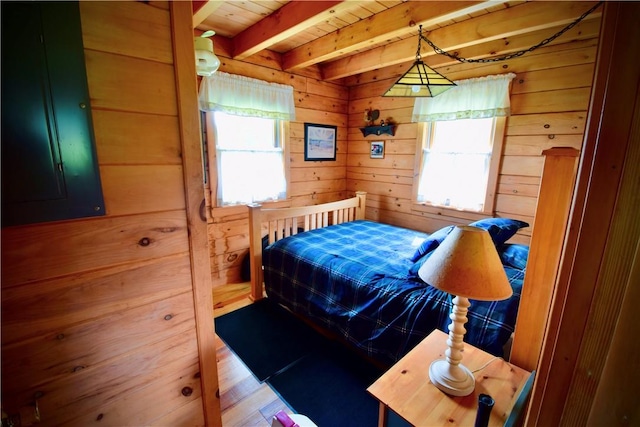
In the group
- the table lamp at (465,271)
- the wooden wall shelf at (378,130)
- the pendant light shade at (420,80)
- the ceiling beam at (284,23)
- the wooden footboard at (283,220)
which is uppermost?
the ceiling beam at (284,23)

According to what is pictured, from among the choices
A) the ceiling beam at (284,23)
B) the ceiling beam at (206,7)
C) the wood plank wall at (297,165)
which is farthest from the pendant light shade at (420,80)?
the wood plank wall at (297,165)

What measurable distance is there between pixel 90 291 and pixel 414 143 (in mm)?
3253

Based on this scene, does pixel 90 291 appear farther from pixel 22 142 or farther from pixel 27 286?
pixel 22 142

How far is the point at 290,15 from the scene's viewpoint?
216 cm

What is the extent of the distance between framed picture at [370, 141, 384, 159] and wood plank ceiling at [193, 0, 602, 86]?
→ 92 cm

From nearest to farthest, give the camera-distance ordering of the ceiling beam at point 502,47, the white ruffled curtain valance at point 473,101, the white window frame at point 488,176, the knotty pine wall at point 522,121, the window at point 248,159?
the ceiling beam at point 502,47
the knotty pine wall at point 522,121
the white ruffled curtain valance at point 473,101
the white window frame at point 488,176
the window at point 248,159

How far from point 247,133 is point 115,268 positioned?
2484mm

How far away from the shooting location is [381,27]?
2.28 meters

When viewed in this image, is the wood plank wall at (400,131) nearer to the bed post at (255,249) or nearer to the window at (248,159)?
the window at (248,159)

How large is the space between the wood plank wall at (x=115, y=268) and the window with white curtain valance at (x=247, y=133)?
207 centimetres

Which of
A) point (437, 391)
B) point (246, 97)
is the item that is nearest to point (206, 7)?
point (246, 97)

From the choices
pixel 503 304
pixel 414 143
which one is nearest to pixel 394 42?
pixel 414 143

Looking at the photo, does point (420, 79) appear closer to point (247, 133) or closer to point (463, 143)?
point (463, 143)

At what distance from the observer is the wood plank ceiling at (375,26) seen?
6.36 feet
